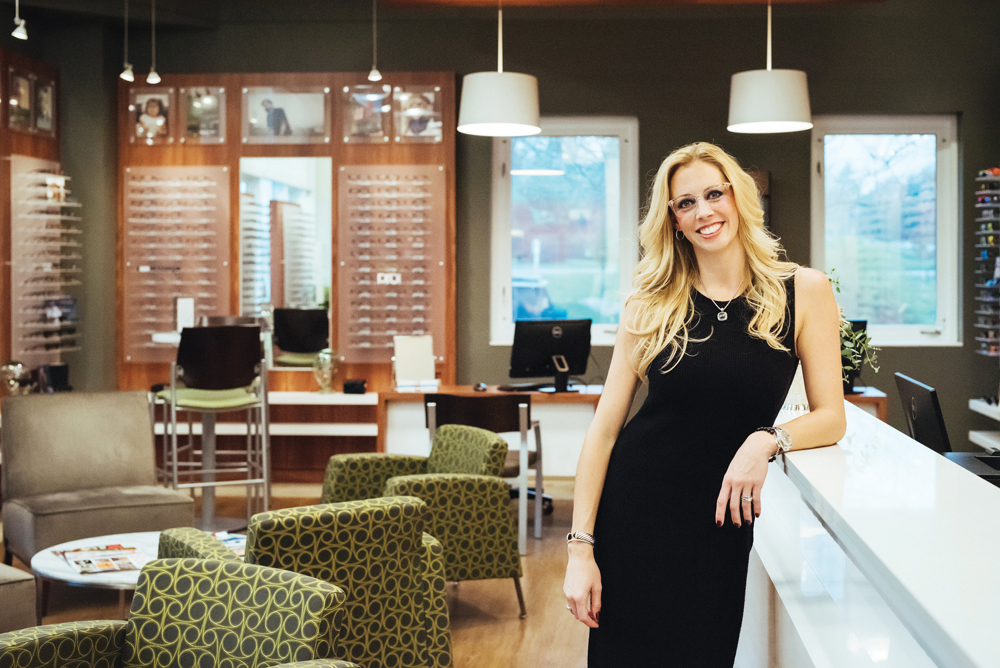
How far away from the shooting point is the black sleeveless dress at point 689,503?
1.59 m

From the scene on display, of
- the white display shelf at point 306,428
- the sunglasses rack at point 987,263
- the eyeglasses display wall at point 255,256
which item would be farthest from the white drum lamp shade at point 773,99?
the eyeglasses display wall at point 255,256

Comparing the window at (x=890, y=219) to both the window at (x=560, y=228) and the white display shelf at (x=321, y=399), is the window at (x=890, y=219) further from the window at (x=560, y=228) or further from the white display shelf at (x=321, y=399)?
the white display shelf at (x=321, y=399)

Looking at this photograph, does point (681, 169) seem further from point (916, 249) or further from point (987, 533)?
point (916, 249)

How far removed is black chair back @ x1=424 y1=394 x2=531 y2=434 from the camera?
15.8 feet

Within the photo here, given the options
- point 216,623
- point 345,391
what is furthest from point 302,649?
point 345,391

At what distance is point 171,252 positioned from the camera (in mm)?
6902

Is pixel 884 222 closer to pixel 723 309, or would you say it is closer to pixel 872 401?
pixel 872 401

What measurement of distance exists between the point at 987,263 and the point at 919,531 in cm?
616

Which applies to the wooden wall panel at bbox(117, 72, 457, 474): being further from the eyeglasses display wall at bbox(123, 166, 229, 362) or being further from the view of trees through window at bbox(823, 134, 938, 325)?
the view of trees through window at bbox(823, 134, 938, 325)

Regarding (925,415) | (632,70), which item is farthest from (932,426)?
(632,70)

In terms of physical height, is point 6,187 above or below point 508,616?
above

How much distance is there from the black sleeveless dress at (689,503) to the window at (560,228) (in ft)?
17.6

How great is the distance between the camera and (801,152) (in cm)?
678

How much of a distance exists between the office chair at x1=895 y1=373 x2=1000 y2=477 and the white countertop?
1.95ft
